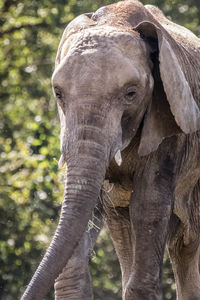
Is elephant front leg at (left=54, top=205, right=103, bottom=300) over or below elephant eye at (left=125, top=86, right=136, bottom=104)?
below

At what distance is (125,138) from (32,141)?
4893mm

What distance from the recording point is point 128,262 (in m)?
7.04

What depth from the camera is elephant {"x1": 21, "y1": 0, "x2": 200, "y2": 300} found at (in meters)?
5.48

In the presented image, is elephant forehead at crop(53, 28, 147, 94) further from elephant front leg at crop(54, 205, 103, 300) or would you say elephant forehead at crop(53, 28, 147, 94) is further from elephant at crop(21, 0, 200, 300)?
elephant front leg at crop(54, 205, 103, 300)

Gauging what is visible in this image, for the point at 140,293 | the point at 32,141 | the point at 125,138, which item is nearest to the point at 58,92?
the point at 125,138

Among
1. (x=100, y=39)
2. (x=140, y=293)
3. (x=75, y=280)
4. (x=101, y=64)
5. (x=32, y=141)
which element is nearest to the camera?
(x=101, y=64)

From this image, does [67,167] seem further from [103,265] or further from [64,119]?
[103,265]

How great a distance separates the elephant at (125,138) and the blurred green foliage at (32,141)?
10.4 ft

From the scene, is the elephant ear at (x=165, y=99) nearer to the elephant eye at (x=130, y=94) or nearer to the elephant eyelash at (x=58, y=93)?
the elephant eye at (x=130, y=94)

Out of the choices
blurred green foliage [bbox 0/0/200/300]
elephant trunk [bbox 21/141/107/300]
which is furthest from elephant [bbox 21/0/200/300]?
blurred green foliage [bbox 0/0/200/300]

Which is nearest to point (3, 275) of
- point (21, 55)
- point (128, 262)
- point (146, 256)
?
point (21, 55)

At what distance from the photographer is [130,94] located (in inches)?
228

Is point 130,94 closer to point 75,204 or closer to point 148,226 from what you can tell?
point 75,204

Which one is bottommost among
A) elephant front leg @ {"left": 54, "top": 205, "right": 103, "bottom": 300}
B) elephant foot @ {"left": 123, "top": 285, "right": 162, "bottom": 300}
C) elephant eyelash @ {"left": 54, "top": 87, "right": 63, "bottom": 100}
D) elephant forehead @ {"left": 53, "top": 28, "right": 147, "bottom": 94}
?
elephant foot @ {"left": 123, "top": 285, "right": 162, "bottom": 300}
